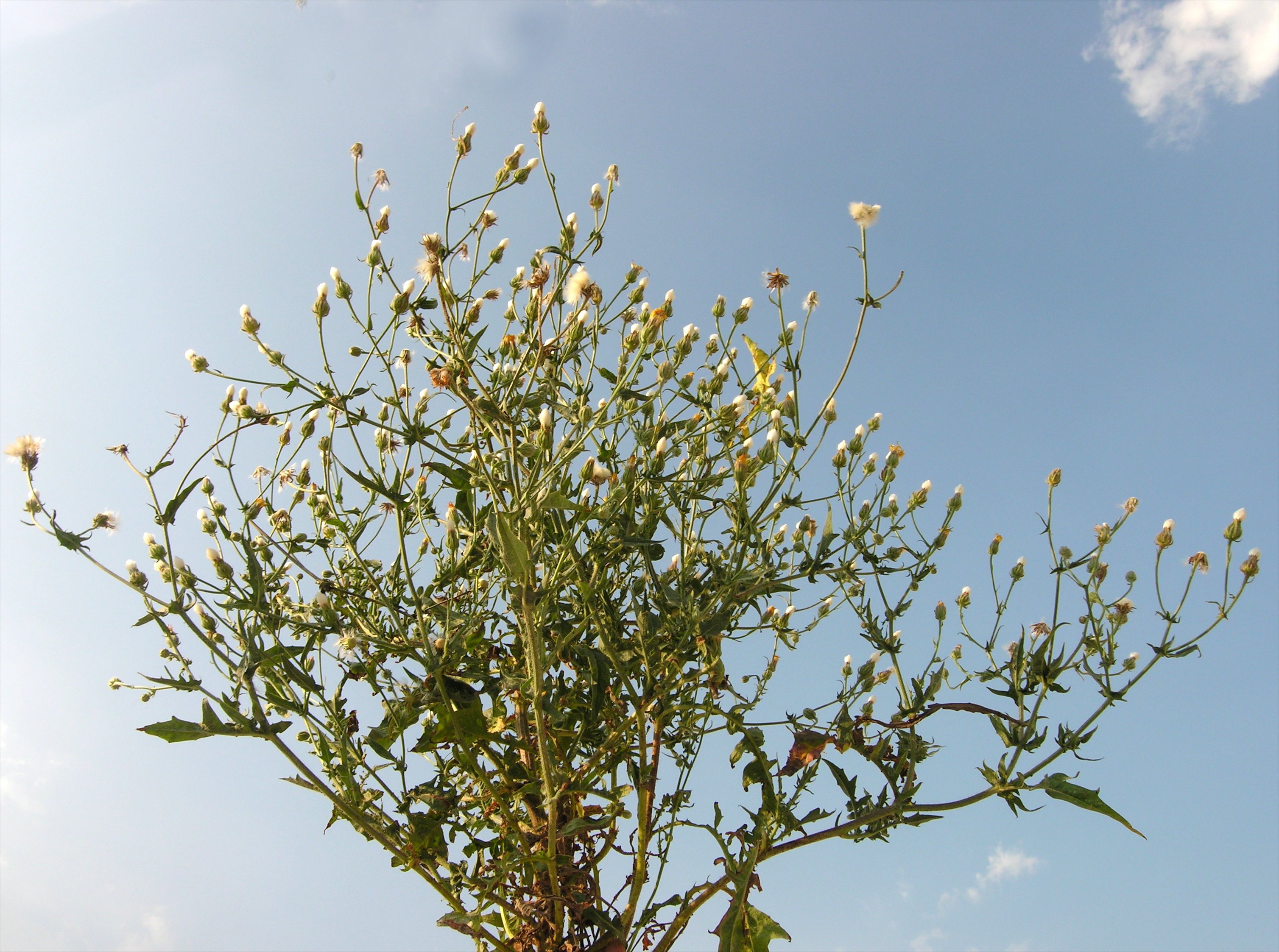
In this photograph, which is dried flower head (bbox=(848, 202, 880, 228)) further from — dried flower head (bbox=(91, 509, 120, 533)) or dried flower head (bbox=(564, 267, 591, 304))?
dried flower head (bbox=(91, 509, 120, 533))

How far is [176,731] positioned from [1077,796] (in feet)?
6.83

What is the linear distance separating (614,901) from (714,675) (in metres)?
0.66

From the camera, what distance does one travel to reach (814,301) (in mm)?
2471

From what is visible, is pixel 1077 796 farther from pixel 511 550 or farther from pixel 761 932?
pixel 511 550

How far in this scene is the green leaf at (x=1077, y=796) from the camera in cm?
206

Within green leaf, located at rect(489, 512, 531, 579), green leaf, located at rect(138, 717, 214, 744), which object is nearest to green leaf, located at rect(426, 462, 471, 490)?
green leaf, located at rect(489, 512, 531, 579)

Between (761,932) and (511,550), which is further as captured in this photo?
(761,932)

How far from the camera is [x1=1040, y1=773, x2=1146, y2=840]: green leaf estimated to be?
206 centimetres

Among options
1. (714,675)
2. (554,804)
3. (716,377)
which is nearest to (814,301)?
(716,377)

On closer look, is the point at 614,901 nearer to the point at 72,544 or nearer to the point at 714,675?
the point at 714,675

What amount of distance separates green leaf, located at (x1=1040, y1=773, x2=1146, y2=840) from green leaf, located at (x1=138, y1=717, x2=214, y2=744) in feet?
6.42

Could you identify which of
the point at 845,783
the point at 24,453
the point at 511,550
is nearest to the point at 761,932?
the point at 845,783

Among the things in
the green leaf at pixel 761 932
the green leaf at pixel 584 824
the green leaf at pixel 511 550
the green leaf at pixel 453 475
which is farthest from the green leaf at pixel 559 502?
the green leaf at pixel 761 932

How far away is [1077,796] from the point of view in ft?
6.86
